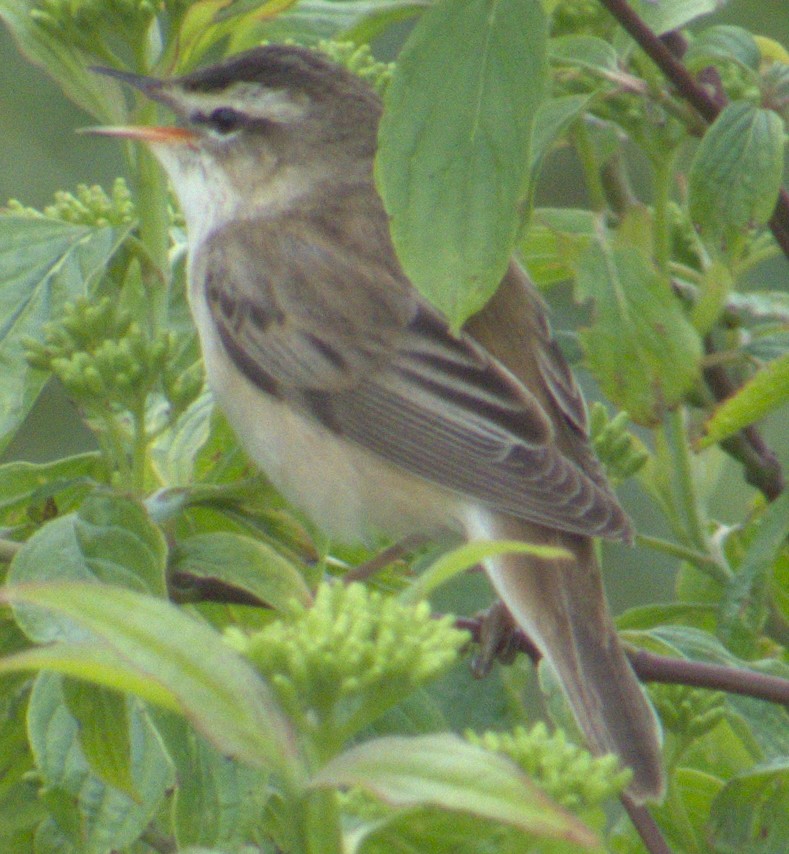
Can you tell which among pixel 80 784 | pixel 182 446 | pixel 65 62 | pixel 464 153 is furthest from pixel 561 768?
pixel 65 62

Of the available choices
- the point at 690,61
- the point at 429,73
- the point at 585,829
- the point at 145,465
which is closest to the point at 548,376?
the point at 690,61

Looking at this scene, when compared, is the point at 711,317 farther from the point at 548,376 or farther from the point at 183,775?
the point at 183,775

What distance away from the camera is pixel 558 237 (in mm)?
A: 2635

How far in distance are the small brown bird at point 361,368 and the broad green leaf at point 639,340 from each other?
301 millimetres

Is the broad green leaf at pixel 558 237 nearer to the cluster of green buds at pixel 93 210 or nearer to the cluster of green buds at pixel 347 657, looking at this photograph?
the cluster of green buds at pixel 93 210

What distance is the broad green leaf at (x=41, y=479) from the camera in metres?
2.27

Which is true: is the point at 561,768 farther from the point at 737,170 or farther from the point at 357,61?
the point at 357,61

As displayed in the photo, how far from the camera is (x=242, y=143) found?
345 cm

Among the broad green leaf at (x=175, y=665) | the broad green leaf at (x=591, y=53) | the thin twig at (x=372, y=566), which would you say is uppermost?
the broad green leaf at (x=175, y=665)

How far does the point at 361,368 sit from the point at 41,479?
906 millimetres

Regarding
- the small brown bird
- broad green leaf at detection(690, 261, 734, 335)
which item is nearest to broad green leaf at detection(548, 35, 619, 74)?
broad green leaf at detection(690, 261, 734, 335)

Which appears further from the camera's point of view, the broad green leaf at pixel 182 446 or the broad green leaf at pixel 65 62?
the broad green leaf at pixel 182 446

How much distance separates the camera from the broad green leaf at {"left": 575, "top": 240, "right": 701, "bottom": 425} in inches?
96.4

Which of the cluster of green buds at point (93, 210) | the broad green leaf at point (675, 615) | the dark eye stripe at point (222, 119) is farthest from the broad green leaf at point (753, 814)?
the dark eye stripe at point (222, 119)
